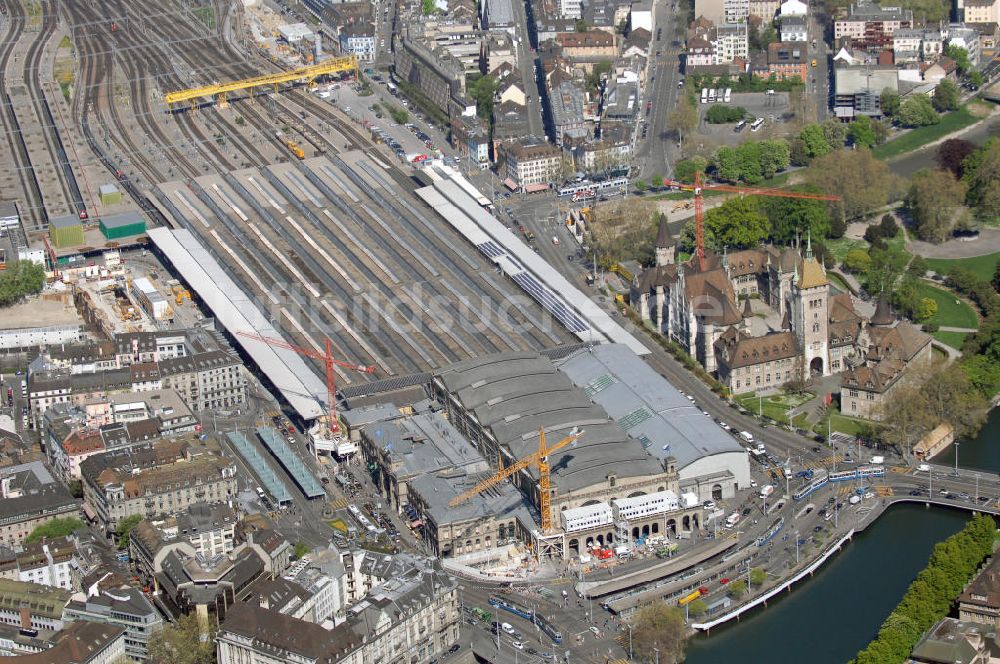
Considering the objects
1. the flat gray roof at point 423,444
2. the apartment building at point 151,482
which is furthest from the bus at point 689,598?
the apartment building at point 151,482

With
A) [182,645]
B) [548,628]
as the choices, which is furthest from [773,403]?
[182,645]

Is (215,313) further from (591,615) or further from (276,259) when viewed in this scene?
(591,615)

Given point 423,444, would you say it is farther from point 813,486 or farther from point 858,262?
point 858,262

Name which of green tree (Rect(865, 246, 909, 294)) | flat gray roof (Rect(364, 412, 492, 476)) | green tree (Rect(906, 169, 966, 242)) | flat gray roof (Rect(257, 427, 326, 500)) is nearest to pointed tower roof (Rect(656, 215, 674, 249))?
green tree (Rect(865, 246, 909, 294))

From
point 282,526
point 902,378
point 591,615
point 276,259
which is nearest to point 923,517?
point 902,378

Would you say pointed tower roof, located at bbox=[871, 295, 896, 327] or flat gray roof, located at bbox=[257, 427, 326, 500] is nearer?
flat gray roof, located at bbox=[257, 427, 326, 500]

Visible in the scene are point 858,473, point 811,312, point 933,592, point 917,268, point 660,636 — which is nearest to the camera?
point 660,636

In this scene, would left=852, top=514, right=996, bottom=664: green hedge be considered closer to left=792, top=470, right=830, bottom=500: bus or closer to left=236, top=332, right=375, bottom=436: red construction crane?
left=792, top=470, right=830, bottom=500: bus

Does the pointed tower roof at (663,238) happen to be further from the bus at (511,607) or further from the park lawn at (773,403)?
the bus at (511,607)
